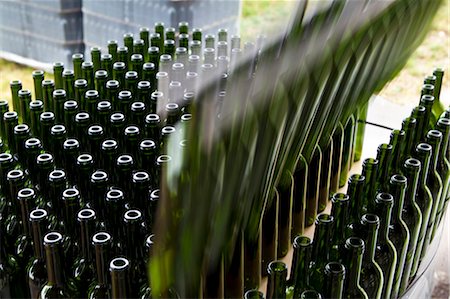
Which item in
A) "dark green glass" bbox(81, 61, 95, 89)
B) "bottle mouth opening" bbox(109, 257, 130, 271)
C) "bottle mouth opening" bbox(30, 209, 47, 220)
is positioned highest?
"dark green glass" bbox(81, 61, 95, 89)

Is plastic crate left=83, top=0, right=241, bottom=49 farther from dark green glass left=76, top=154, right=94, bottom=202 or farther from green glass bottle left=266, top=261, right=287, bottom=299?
green glass bottle left=266, top=261, right=287, bottom=299

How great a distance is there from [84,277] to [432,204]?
608 millimetres

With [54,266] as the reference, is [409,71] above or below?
below

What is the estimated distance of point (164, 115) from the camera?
94cm

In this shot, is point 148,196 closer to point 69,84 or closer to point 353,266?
point 353,266

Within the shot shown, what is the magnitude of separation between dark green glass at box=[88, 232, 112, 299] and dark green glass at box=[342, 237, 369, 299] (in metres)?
0.29

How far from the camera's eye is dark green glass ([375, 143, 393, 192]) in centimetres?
91

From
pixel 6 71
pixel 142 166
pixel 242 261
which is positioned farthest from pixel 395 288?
pixel 6 71

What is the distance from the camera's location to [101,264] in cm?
65

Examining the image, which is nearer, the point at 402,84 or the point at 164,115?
the point at 164,115

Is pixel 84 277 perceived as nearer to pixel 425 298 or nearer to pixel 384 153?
pixel 384 153

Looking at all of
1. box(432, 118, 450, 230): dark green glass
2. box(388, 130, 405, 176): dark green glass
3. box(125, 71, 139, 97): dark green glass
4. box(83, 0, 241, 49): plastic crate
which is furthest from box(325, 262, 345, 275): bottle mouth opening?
box(83, 0, 241, 49): plastic crate

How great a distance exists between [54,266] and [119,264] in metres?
0.10

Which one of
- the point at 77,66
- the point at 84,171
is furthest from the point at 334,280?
the point at 77,66
